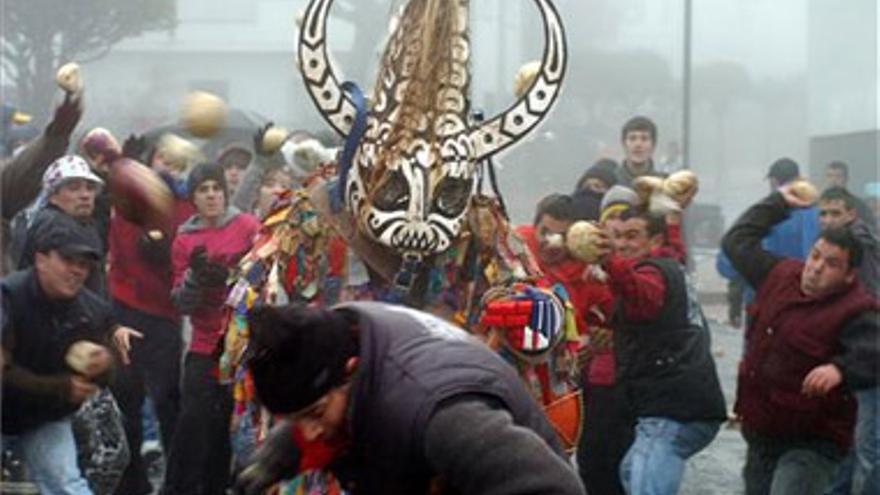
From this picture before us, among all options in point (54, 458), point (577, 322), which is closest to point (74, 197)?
point (54, 458)

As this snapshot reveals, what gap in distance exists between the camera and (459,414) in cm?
299

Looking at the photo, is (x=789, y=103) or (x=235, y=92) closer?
(x=235, y=92)

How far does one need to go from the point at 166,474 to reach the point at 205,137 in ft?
4.66

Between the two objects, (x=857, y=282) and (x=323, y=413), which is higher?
(x=323, y=413)

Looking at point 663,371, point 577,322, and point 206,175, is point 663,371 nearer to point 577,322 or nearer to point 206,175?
point 577,322

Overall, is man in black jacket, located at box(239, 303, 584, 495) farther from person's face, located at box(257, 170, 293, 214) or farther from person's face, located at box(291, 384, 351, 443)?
person's face, located at box(257, 170, 293, 214)

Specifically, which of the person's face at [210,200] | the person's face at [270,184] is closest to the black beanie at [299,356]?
the person's face at [210,200]

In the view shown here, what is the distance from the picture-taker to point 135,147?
7.82 metres

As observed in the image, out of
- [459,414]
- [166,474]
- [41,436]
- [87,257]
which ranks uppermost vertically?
[459,414]

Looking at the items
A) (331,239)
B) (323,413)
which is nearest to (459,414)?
(323,413)

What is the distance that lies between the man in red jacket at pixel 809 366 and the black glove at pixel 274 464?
3322mm

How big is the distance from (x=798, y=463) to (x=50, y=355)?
8.79 feet

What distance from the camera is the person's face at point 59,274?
627cm

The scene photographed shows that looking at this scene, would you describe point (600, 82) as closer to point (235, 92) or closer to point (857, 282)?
point (235, 92)
